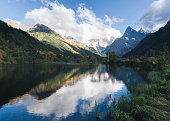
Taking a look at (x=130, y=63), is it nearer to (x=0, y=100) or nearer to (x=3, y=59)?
(x=0, y=100)

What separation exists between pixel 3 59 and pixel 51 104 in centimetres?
17302

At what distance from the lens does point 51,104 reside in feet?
88.5

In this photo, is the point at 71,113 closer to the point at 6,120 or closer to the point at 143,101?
the point at 6,120

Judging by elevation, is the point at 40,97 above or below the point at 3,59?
below

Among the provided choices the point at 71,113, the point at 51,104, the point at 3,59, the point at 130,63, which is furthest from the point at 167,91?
the point at 3,59

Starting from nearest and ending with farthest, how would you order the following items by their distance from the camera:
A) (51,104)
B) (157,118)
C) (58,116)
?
1. (157,118)
2. (58,116)
3. (51,104)

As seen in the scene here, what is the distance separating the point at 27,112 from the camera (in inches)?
893

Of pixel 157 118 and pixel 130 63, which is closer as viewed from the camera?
pixel 157 118

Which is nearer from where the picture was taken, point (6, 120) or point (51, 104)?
point (6, 120)

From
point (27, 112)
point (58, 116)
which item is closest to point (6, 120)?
point (27, 112)

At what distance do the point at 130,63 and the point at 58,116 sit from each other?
545ft

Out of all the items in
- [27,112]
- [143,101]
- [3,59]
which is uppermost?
[3,59]

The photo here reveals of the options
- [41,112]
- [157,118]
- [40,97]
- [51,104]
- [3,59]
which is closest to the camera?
[157,118]

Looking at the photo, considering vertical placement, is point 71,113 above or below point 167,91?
below
